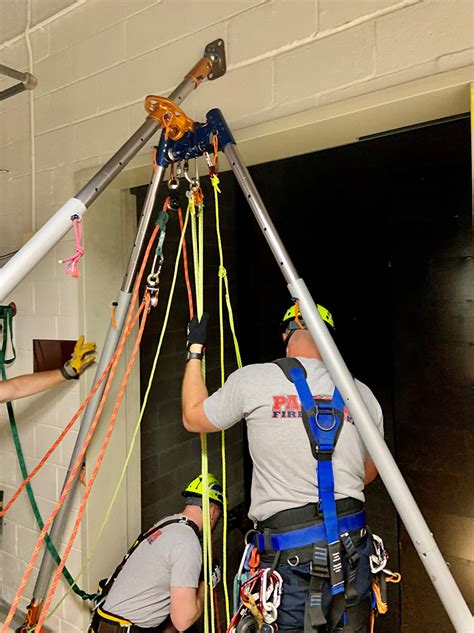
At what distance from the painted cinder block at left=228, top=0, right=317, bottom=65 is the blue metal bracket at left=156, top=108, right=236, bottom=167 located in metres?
0.40

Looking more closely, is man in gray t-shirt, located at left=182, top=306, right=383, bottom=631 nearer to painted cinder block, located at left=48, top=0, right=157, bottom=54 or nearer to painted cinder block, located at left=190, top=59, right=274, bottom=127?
painted cinder block, located at left=190, top=59, right=274, bottom=127

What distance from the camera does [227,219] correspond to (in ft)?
14.8

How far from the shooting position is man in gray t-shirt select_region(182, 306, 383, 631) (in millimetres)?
1509

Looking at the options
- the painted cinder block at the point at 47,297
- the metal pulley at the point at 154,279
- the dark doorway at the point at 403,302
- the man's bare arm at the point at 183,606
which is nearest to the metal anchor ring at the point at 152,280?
the metal pulley at the point at 154,279

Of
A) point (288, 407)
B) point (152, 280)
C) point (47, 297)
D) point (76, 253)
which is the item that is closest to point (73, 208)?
point (76, 253)

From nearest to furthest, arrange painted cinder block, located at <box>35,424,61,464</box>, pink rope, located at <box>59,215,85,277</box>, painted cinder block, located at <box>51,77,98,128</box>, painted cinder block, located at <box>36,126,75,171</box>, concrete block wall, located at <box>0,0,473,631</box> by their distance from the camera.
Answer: pink rope, located at <box>59,215,85,277</box>, concrete block wall, located at <box>0,0,473,631</box>, painted cinder block, located at <box>51,77,98,128</box>, painted cinder block, located at <box>36,126,75,171</box>, painted cinder block, located at <box>35,424,61,464</box>

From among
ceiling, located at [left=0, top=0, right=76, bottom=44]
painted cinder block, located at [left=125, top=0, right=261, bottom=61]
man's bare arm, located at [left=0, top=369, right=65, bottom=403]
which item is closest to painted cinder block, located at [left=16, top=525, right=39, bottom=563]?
man's bare arm, located at [left=0, top=369, right=65, bottom=403]

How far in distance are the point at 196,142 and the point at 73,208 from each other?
0.45 meters

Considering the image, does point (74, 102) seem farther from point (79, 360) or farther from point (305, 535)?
point (305, 535)

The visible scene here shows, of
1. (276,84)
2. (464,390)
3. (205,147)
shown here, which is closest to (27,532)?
(205,147)

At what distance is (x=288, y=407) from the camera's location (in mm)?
1521

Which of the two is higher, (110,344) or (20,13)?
(20,13)

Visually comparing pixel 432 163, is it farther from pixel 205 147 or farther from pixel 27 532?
pixel 27 532

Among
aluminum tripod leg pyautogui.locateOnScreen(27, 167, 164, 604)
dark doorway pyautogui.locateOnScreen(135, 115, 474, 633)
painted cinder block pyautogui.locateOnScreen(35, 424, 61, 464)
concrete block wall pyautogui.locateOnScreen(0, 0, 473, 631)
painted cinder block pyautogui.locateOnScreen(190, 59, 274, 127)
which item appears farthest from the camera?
dark doorway pyautogui.locateOnScreen(135, 115, 474, 633)
